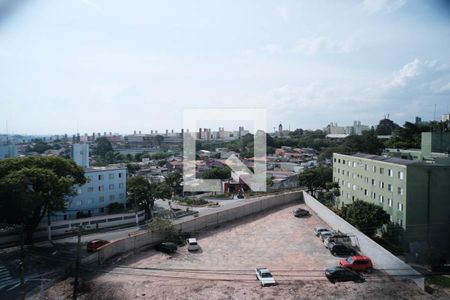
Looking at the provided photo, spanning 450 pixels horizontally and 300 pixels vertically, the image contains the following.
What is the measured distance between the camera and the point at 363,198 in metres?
16.2

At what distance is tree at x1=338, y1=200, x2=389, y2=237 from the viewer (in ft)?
44.0

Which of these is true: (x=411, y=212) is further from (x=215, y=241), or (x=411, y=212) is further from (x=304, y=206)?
(x=215, y=241)

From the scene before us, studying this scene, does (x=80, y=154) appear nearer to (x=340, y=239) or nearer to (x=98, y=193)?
(x=98, y=193)

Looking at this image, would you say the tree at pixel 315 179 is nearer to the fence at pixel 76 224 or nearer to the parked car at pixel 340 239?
the fence at pixel 76 224

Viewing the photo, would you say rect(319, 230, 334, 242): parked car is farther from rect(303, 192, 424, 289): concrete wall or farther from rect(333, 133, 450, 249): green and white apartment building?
rect(333, 133, 450, 249): green and white apartment building

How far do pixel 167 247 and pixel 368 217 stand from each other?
7.47 meters

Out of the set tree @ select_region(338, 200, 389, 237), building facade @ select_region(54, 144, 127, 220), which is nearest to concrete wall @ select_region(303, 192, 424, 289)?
tree @ select_region(338, 200, 389, 237)

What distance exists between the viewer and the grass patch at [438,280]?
319 inches

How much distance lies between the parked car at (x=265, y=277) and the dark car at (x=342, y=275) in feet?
4.42

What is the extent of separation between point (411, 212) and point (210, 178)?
A: 58.1ft

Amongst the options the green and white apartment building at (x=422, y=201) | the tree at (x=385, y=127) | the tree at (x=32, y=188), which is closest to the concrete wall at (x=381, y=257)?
the green and white apartment building at (x=422, y=201)

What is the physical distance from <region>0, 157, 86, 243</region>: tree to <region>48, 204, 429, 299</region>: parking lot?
11.7 ft

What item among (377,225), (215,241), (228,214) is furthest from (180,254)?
(377,225)

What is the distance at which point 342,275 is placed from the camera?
8367 mm
